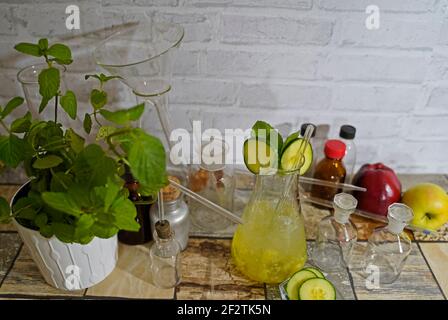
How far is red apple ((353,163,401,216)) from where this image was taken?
0.93 m

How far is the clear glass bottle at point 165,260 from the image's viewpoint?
0.81m

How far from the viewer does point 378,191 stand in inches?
36.7

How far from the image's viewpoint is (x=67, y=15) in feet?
2.74

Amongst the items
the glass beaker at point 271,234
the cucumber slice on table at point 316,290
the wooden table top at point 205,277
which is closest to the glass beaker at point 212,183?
the wooden table top at point 205,277

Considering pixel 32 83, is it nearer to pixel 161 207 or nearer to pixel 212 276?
pixel 161 207

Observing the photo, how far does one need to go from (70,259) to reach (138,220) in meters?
0.15

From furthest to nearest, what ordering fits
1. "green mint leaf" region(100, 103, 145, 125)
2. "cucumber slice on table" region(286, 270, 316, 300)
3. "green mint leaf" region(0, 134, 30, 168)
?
"cucumber slice on table" region(286, 270, 316, 300) → "green mint leaf" region(0, 134, 30, 168) → "green mint leaf" region(100, 103, 145, 125)

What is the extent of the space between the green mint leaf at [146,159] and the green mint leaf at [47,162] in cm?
15

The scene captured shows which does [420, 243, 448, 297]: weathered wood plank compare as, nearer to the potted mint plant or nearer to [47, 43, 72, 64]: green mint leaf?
the potted mint plant

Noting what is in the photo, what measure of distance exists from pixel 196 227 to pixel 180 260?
0.10m

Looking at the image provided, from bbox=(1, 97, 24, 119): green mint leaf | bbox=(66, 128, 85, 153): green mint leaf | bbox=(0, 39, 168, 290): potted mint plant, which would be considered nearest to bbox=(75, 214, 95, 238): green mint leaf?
bbox=(0, 39, 168, 290): potted mint plant

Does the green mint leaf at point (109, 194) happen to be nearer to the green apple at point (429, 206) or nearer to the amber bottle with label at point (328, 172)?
the amber bottle with label at point (328, 172)

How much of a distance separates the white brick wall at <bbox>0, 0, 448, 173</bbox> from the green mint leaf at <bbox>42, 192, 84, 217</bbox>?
1.23 ft

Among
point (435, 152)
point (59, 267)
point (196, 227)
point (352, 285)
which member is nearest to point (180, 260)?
point (196, 227)
